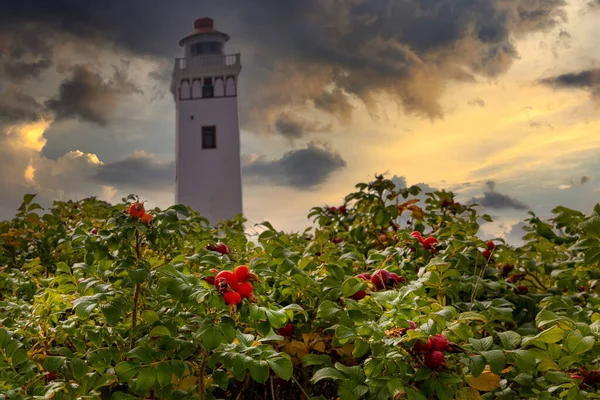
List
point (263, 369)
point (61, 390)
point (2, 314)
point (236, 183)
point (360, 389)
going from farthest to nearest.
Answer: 1. point (236, 183)
2. point (2, 314)
3. point (61, 390)
4. point (360, 389)
5. point (263, 369)

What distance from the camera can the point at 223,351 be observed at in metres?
1.40

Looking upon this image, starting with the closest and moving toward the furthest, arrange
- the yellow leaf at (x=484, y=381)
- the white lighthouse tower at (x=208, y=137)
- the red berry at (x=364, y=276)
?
1. the yellow leaf at (x=484, y=381)
2. the red berry at (x=364, y=276)
3. the white lighthouse tower at (x=208, y=137)

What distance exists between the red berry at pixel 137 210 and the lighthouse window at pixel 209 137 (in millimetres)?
17451

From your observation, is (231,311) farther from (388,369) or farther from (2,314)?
(2,314)

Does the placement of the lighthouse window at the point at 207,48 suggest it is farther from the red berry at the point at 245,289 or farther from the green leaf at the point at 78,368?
the red berry at the point at 245,289

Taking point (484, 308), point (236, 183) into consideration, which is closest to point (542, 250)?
point (484, 308)

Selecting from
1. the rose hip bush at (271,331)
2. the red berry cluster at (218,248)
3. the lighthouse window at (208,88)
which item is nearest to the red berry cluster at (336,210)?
the rose hip bush at (271,331)

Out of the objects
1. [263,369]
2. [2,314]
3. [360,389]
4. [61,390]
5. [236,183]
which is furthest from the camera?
[236,183]

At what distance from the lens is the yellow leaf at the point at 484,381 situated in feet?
4.89

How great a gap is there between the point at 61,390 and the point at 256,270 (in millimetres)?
534

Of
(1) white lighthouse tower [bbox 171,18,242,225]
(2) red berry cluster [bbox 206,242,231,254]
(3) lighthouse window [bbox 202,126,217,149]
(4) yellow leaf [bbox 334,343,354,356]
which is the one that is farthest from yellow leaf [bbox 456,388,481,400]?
(3) lighthouse window [bbox 202,126,217,149]

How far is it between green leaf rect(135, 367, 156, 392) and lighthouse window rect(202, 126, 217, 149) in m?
17.7

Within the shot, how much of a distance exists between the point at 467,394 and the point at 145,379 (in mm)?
711

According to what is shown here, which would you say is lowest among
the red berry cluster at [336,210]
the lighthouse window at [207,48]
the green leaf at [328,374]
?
the green leaf at [328,374]
